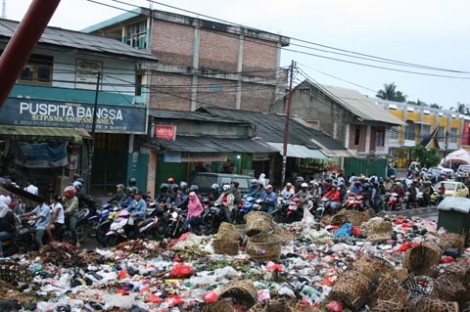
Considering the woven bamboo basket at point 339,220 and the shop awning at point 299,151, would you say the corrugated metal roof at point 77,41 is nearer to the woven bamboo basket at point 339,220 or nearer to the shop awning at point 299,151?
the shop awning at point 299,151

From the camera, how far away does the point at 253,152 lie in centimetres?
2472

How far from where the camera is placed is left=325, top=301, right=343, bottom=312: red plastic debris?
23.0 feet

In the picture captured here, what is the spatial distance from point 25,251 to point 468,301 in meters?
8.11

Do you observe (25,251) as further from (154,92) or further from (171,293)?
(154,92)

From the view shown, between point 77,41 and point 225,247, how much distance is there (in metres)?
13.0

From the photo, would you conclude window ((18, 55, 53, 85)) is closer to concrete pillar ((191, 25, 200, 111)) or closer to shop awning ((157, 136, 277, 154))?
shop awning ((157, 136, 277, 154))

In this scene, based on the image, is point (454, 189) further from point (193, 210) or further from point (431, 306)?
point (431, 306)

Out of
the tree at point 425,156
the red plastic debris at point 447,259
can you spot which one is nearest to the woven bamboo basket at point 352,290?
the red plastic debris at point 447,259

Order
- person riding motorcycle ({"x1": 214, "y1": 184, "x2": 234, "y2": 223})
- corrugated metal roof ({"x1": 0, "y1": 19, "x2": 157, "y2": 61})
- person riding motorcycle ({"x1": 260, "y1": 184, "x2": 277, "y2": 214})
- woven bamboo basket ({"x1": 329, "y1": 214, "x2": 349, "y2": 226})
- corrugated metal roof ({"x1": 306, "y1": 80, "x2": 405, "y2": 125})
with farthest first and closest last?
1. corrugated metal roof ({"x1": 306, "y1": 80, "x2": 405, "y2": 125})
2. corrugated metal roof ({"x1": 0, "y1": 19, "x2": 157, "y2": 61})
3. person riding motorcycle ({"x1": 260, "y1": 184, "x2": 277, "y2": 214})
4. person riding motorcycle ({"x1": 214, "y1": 184, "x2": 234, "y2": 223})
5. woven bamboo basket ({"x1": 329, "y1": 214, "x2": 349, "y2": 226})

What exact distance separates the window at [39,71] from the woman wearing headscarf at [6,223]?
33.0ft

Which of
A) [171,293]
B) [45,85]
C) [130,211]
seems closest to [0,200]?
[130,211]

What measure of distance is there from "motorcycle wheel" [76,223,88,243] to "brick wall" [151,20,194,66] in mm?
20257

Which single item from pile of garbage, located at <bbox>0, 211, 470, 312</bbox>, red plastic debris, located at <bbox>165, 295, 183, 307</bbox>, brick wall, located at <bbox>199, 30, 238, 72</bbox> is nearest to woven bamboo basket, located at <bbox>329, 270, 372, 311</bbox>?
pile of garbage, located at <bbox>0, 211, 470, 312</bbox>

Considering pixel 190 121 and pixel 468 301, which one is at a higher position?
pixel 190 121
